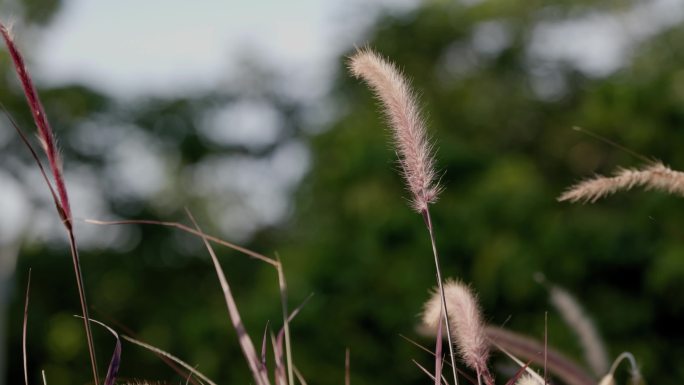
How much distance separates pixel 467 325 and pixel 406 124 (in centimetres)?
22

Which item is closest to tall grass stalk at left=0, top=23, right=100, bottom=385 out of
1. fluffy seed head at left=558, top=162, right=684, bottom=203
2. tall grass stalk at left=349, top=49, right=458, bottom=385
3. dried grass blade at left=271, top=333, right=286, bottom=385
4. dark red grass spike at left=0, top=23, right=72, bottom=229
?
dark red grass spike at left=0, top=23, right=72, bottom=229

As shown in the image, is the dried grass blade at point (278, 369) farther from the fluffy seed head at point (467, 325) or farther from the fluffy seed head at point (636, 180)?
the fluffy seed head at point (636, 180)

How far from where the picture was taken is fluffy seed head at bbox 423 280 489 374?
41.6 inches

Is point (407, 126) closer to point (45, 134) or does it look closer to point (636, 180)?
point (636, 180)

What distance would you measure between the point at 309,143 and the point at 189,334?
274cm

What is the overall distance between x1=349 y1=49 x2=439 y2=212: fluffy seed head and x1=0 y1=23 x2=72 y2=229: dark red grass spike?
0.32 metres

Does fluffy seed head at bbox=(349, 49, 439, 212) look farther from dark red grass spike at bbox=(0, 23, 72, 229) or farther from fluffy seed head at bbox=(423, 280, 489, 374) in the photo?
dark red grass spike at bbox=(0, 23, 72, 229)

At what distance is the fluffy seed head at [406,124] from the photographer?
107cm

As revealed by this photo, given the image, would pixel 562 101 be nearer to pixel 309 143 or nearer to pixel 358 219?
pixel 309 143

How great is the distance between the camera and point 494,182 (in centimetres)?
666

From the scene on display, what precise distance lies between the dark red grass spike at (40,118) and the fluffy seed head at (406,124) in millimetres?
325

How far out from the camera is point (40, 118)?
100 cm

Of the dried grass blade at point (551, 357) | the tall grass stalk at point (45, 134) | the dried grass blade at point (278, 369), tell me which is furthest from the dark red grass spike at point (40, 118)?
the dried grass blade at point (551, 357)

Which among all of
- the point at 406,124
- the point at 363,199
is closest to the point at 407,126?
the point at 406,124
